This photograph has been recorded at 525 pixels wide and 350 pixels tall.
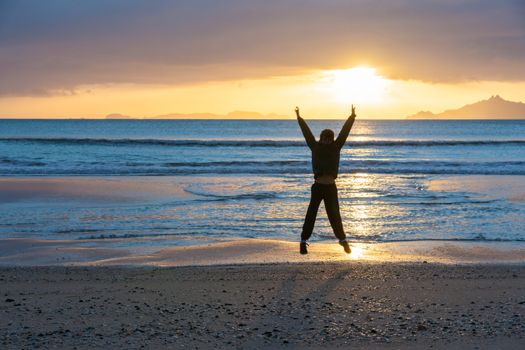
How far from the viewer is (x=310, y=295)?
740 cm

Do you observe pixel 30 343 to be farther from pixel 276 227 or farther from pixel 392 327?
pixel 276 227

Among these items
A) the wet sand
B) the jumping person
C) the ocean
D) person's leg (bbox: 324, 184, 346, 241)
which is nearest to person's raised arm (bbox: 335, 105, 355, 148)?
the jumping person

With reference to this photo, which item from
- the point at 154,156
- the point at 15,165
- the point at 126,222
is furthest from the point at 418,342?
the point at 154,156

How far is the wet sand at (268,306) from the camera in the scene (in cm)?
584

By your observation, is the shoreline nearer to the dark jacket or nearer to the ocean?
the ocean

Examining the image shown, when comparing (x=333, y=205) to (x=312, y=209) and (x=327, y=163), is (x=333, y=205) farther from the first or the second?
(x=327, y=163)

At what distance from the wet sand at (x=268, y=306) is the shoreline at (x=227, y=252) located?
0.70 m

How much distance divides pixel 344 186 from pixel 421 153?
865 inches

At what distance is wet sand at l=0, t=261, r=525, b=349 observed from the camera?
584cm

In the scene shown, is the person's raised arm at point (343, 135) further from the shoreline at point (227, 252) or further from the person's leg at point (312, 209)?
the shoreline at point (227, 252)

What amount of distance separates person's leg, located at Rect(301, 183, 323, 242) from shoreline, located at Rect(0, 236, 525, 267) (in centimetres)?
55

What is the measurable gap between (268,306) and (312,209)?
8.05 ft

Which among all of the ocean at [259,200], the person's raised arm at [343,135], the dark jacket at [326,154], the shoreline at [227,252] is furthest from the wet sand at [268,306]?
the ocean at [259,200]

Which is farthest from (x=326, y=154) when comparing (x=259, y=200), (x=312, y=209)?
(x=259, y=200)
